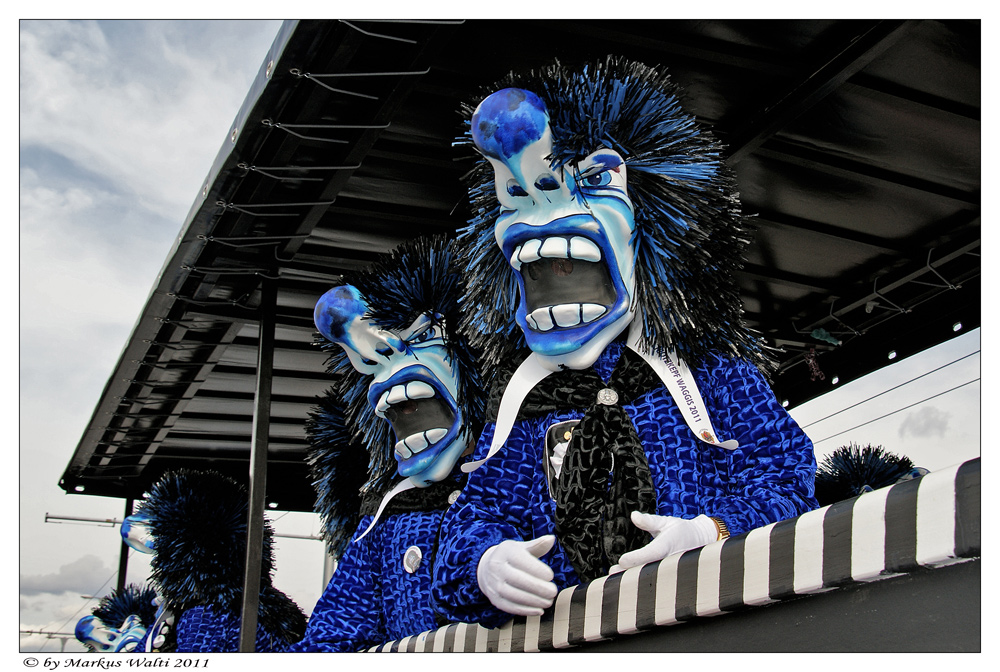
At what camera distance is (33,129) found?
254 centimetres

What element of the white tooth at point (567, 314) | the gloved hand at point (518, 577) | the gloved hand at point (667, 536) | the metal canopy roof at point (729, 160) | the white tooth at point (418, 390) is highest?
the metal canopy roof at point (729, 160)

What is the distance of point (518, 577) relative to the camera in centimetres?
175

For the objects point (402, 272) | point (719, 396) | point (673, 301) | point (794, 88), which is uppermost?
point (794, 88)

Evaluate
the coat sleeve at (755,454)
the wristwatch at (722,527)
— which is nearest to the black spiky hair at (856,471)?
the coat sleeve at (755,454)

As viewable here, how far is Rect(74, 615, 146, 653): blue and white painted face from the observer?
575cm

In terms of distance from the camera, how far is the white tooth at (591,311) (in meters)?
1.99

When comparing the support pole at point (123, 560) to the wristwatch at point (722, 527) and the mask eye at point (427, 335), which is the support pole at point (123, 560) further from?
the wristwatch at point (722, 527)

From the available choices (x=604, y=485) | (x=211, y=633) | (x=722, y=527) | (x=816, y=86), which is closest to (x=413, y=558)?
(x=604, y=485)

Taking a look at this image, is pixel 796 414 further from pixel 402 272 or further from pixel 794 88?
pixel 402 272

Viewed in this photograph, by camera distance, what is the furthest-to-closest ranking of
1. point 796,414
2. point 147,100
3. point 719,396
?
point 796,414, point 147,100, point 719,396

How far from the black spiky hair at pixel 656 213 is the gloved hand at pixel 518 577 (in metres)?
0.47

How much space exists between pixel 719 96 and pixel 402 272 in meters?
1.15

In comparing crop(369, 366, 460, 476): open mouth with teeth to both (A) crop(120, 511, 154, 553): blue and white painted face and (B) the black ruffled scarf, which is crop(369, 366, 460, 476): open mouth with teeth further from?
(A) crop(120, 511, 154, 553): blue and white painted face
